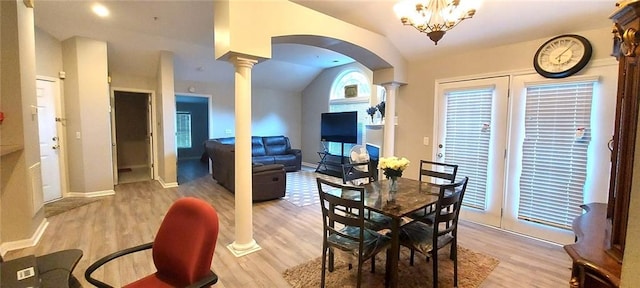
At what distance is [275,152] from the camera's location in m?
7.68

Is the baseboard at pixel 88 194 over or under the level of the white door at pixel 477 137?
under

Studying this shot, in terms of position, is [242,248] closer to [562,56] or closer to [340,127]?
[562,56]

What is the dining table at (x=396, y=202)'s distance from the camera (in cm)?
207

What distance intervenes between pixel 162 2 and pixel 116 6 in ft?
2.28

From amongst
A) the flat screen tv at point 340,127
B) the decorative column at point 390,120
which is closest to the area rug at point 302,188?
the flat screen tv at point 340,127

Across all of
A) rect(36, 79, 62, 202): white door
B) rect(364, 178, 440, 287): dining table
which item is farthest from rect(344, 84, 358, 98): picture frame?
rect(36, 79, 62, 202): white door

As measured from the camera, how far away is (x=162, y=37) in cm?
490

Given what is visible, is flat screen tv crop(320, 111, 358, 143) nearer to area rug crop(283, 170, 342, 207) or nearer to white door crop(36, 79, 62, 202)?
area rug crop(283, 170, 342, 207)

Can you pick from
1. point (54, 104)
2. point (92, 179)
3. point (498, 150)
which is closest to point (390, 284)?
point (498, 150)

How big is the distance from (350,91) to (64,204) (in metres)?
6.16

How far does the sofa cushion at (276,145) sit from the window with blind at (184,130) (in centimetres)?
416

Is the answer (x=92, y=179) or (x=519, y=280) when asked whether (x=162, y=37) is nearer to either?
(x=92, y=179)

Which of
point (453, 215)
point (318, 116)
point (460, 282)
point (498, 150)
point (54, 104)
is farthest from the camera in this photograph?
point (318, 116)

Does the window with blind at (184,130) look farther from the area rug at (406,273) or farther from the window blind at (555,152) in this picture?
the window blind at (555,152)
